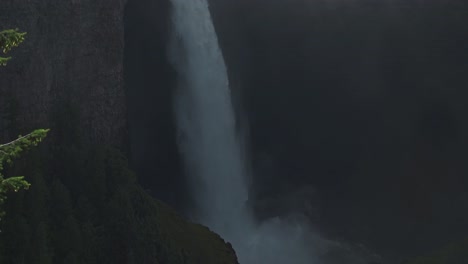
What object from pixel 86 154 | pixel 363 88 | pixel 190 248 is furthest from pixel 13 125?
pixel 363 88

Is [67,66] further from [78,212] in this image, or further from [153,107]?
[153,107]

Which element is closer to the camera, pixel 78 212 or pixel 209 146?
pixel 78 212

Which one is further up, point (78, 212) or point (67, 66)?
point (67, 66)

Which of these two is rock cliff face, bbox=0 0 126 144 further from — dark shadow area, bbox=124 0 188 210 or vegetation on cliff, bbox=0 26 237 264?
dark shadow area, bbox=124 0 188 210

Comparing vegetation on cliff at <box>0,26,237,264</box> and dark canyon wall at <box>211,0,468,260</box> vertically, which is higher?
dark canyon wall at <box>211,0,468,260</box>

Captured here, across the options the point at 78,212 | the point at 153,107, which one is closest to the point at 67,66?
the point at 78,212

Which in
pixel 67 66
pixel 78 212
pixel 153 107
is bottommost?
pixel 78 212

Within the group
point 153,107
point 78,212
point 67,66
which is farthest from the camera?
point 153,107
